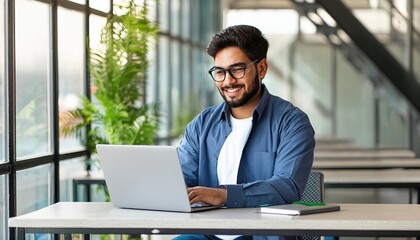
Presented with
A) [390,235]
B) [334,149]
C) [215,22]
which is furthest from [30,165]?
[215,22]

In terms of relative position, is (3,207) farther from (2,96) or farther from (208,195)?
(208,195)

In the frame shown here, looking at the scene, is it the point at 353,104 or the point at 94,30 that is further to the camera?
the point at 353,104

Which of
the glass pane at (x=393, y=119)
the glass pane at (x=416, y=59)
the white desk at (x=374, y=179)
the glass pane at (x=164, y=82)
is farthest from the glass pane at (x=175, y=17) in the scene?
the white desk at (x=374, y=179)

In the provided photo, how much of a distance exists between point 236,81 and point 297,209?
26.8 inches

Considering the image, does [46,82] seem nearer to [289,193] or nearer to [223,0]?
[289,193]

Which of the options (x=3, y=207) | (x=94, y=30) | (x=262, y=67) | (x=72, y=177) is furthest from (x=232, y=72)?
(x=94, y=30)

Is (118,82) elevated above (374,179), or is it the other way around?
(118,82)

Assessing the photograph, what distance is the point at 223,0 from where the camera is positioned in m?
13.8

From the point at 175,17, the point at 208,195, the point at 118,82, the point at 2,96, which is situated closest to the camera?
the point at 208,195

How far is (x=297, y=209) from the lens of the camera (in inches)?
144

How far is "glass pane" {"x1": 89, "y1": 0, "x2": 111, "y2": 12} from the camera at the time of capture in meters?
7.78

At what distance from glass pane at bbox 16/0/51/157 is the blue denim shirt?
6.10 ft

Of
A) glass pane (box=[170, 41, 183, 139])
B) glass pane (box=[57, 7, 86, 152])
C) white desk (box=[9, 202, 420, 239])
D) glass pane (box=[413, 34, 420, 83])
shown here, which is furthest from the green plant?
glass pane (box=[170, 41, 183, 139])

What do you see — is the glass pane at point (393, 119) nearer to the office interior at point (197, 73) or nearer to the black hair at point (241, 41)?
the office interior at point (197, 73)
